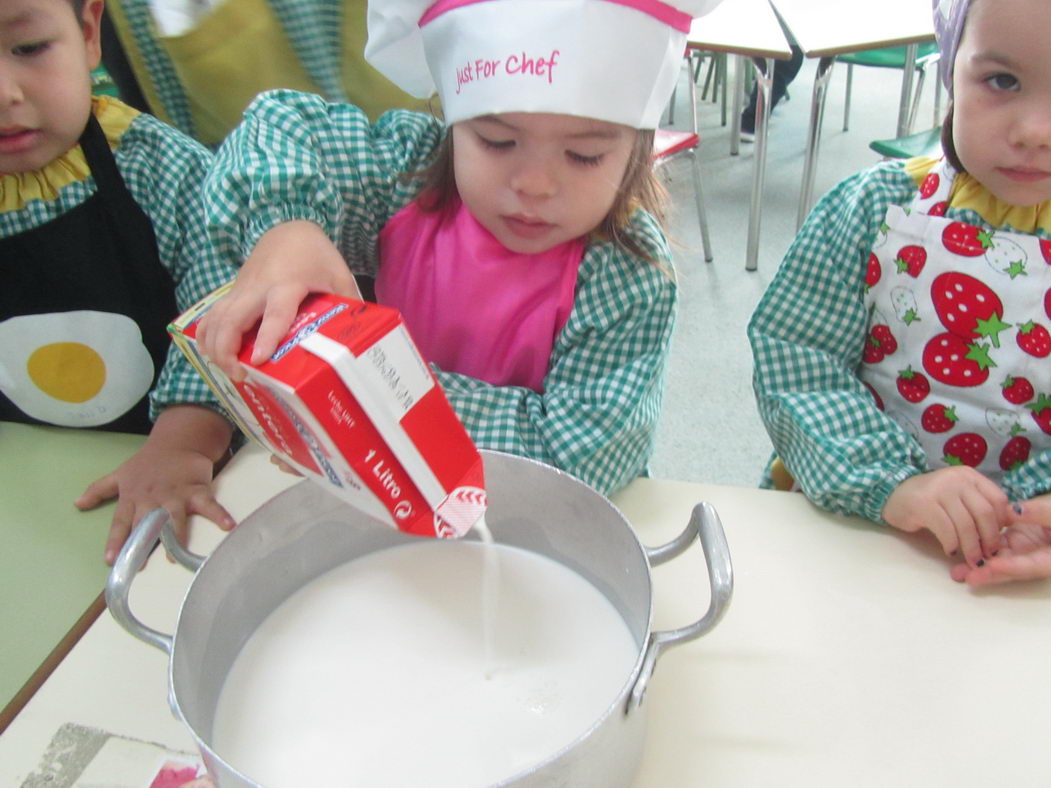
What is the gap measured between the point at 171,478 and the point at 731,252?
2090 mm

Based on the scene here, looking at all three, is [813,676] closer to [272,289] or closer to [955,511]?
[955,511]

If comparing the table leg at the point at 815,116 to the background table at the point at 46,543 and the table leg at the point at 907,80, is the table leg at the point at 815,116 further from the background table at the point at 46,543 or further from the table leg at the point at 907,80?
the background table at the point at 46,543

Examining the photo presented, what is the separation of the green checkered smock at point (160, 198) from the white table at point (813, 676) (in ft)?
0.77

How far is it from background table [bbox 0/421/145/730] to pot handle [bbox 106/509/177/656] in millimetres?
157

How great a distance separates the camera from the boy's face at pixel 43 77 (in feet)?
2.30

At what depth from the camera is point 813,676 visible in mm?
527

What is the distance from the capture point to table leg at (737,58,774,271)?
2117 mm

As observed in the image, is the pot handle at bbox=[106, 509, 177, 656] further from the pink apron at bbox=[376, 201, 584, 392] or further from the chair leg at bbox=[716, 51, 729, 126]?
the chair leg at bbox=[716, 51, 729, 126]

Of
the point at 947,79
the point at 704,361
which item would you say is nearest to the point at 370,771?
the point at 947,79

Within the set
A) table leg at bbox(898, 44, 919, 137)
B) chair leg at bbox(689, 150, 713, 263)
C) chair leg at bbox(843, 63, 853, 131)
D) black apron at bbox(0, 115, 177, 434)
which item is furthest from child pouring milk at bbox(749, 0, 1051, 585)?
chair leg at bbox(843, 63, 853, 131)

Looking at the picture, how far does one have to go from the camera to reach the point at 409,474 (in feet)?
1.42

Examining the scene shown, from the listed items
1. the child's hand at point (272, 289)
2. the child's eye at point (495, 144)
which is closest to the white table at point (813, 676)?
the child's hand at point (272, 289)

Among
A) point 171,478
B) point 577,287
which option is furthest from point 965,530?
point 171,478

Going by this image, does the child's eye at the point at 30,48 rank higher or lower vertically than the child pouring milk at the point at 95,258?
higher
